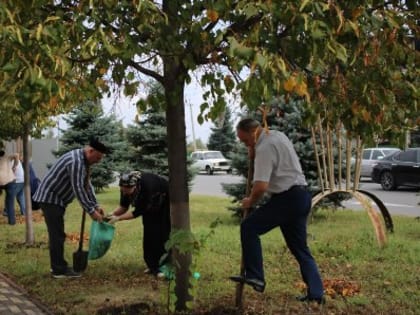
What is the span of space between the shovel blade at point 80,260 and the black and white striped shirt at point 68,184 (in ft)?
1.96

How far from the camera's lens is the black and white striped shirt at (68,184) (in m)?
6.57

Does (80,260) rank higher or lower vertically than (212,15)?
lower

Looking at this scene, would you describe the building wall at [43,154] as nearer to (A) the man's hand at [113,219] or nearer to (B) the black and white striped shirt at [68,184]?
(B) the black and white striped shirt at [68,184]

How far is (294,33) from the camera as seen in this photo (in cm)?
330

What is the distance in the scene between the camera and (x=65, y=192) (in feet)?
22.6

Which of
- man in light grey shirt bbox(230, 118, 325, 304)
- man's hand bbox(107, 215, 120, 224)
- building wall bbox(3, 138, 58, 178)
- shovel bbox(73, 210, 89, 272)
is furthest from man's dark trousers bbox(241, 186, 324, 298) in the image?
building wall bbox(3, 138, 58, 178)

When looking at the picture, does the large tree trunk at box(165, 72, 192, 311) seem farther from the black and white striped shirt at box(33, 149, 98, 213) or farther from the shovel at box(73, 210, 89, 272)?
the shovel at box(73, 210, 89, 272)

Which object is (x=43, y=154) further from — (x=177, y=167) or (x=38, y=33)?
(x=38, y=33)

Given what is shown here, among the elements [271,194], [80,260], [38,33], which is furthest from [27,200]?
[38,33]

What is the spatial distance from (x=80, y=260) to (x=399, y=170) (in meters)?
16.7

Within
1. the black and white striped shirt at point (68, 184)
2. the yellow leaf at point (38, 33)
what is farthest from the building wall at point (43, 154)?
the yellow leaf at point (38, 33)

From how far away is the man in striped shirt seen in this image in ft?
21.6

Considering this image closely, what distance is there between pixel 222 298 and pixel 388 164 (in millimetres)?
17749

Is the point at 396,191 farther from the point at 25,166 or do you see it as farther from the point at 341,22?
the point at 341,22
